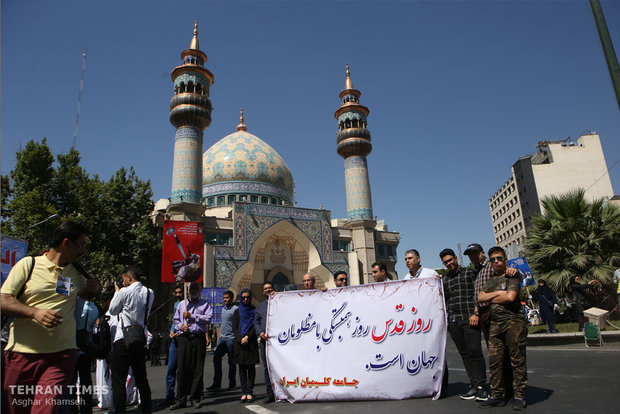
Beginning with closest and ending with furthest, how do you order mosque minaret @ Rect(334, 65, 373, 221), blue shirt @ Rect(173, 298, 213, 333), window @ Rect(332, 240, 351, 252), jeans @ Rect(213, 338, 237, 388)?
blue shirt @ Rect(173, 298, 213, 333) < jeans @ Rect(213, 338, 237, 388) < window @ Rect(332, 240, 351, 252) < mosque minaret @ Rect(334, 65, 373, 221)

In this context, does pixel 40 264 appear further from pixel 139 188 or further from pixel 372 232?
pixel 372 232

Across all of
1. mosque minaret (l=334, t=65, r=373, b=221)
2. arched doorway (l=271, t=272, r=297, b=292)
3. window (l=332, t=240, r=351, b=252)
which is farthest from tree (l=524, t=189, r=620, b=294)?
arched doorway (l=271, t=272, r=297, b=292)

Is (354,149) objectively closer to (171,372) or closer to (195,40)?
(195,40)

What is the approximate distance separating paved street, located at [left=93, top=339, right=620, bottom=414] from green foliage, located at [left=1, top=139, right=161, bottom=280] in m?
14.1

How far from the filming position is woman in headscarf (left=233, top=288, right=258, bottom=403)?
5.08 m

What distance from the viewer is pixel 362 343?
457 cm

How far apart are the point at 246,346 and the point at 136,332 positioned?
157 centimetres

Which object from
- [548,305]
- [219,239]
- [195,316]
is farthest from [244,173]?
[195,316]

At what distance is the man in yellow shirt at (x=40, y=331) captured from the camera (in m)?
2.38

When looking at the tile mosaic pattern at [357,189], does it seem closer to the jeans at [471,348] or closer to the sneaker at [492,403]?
the jeans at [471,348]

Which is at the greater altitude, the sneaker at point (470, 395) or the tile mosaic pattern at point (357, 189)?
the tile mosaic pattern at point (357, 189)

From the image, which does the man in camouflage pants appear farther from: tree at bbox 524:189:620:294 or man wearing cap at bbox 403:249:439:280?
tree at bbox 524:189:620:294

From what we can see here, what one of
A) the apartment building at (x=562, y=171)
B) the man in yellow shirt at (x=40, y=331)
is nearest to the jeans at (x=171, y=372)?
the man in yellow shirt at (x=40, y=331)

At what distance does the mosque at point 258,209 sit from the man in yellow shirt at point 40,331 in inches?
763
